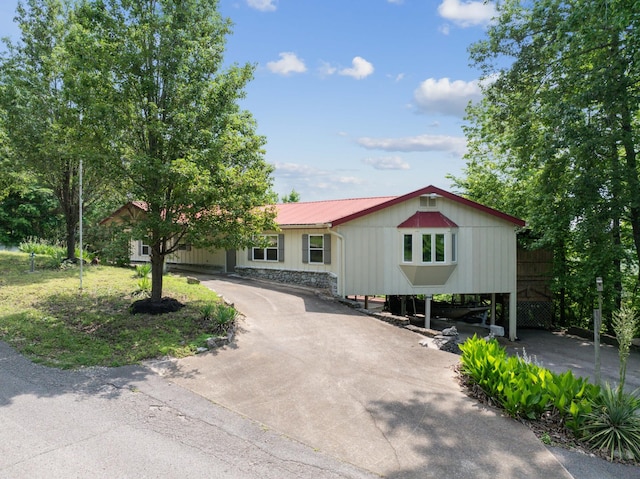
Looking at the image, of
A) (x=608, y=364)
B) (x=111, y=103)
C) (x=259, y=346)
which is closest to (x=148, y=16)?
(x=111, y=103)

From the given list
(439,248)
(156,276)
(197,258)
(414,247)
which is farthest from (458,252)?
(197,258)

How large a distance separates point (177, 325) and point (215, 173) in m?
3.92

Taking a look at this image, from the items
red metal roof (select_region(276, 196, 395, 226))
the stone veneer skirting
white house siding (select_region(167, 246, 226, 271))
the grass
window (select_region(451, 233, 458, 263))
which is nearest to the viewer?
the grass

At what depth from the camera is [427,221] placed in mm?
14727

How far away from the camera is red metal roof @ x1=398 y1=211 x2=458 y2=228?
48.1 ft

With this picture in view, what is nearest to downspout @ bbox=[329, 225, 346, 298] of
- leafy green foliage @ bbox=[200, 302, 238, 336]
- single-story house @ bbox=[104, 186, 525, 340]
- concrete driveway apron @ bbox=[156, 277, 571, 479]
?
single-story house @ bbox=[104, 186, 525, 340]

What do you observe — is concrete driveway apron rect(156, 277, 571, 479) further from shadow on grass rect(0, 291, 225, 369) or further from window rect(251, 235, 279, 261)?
window rect(251, 235, 279, 261)

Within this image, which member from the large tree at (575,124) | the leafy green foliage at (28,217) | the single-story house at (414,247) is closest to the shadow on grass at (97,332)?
the single-story house at (414,247)

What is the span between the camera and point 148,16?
10.1 metres

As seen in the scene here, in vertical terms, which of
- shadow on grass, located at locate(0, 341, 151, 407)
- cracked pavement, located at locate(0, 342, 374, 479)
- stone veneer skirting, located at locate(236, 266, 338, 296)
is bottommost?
cracked pavement, located at locate(0, 342, 374, 479)

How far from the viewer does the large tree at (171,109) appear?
9641 mm

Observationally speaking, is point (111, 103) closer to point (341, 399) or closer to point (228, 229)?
point (228, 229)

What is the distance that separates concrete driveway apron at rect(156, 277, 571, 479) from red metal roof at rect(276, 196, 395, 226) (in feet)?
18.4

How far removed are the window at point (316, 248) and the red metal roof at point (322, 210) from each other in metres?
0.85
